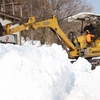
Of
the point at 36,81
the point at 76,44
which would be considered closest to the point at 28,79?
the point at 36,81

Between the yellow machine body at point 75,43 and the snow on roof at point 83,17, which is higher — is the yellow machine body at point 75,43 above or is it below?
below

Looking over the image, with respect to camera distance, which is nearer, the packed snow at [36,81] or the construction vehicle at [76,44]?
the packed snow at [36,81]

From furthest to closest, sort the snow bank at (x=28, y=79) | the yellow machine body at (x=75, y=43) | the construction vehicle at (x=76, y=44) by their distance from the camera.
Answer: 1. the construction vehicle at (x=76, y=44)
2. the yellow machine body at (x=75, y=43)
3. the snow bank at (x=28, y=79)

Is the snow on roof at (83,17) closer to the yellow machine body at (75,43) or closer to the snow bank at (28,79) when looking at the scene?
the yellow machine body at (75,43)

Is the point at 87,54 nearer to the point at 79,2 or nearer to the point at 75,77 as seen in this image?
the point at 75,77

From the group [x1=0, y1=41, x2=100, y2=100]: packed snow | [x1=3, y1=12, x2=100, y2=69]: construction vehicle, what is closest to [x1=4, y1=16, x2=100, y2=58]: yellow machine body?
[x1=3, y1=12, x2=100, y2=69]: construction vehicle

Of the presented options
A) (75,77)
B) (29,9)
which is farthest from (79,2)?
(75,77)

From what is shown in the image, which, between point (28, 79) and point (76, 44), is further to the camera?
point (76, 44)

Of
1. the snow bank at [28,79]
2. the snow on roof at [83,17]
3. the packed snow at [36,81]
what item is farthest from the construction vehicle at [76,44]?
the snow bank at [28,79]

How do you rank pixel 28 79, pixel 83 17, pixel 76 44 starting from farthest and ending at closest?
pixel 76 44 < pixel 83 17 < pixel 28 79

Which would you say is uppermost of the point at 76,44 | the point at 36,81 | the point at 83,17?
the point at 83,17

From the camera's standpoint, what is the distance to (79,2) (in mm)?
38469

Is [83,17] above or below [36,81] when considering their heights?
above

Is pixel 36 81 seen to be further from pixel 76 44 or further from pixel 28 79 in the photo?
pixel 76 44
